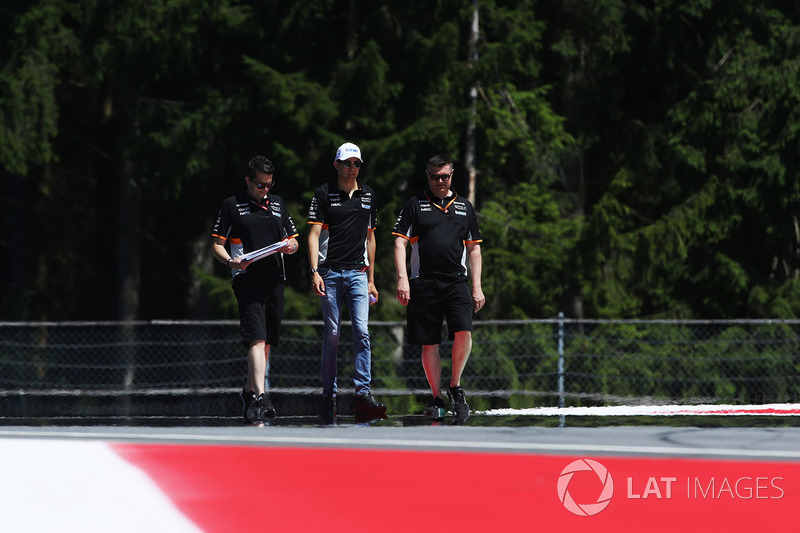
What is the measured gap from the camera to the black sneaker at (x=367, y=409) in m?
6.52

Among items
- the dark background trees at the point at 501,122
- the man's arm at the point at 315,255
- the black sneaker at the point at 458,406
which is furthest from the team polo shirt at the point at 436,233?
the dark background trees at the point at 501,122

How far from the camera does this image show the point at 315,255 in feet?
22.6

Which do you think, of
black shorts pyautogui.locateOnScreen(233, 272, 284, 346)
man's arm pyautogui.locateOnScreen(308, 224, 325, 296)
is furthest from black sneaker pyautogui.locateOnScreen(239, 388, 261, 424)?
man's arm pyautogui.locateOnScreen(308, 224, 325, 296)

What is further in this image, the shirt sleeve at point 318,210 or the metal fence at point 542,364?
the metal fence at point 542,364

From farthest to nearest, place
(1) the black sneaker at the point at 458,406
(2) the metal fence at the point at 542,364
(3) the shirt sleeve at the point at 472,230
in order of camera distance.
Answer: (2) the metal fence at the point at 542,364 < (3) the shirt sleeve at the point at 472,230 < (1) the black sneaker at the point at 458,406

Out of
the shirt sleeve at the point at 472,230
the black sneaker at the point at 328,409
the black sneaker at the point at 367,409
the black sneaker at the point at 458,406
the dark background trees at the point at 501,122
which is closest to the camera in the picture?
the black sneaker at the point at 458,406

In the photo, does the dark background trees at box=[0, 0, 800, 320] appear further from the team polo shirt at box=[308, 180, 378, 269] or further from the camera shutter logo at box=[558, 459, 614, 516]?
the camera shutter logo at box=[558, 459, 614, 516]

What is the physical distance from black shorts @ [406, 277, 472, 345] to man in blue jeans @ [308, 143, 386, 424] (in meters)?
0.31

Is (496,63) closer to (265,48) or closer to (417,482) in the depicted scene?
(265,48)

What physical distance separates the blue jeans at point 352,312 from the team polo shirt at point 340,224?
70mm

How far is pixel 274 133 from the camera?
757 inches

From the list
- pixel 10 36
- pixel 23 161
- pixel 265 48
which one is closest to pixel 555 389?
pixel 265 48

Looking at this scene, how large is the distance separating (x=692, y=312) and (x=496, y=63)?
5244mm

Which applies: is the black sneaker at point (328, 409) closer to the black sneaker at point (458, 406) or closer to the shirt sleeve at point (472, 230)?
the black sneaker at point (458, 406)
